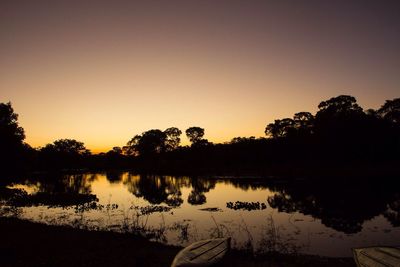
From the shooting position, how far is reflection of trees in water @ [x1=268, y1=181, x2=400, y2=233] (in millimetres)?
21984

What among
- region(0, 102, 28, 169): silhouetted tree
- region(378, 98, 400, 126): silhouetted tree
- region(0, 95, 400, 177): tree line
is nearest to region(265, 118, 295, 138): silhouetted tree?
region(0, 95, 400, 177): tree line

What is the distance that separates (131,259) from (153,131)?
15529 cm

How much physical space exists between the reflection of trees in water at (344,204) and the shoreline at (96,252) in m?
8.57

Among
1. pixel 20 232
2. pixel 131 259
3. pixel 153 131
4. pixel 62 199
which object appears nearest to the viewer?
pixel 131 259

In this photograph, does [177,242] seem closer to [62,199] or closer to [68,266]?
[68,266]

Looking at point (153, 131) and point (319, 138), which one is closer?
point (319, 138)

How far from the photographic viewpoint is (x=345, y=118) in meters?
65.4

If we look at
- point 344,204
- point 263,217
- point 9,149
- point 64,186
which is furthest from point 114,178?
point 344,204

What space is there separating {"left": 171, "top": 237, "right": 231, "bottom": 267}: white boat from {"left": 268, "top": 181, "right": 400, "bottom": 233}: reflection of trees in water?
11.2m

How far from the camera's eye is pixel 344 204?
27.9 metres

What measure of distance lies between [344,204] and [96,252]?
75.1ft

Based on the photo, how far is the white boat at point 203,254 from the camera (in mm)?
10141

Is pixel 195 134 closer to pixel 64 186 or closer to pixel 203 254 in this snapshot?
pixel 64 186

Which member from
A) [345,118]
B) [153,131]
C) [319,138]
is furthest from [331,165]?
[153,131]
